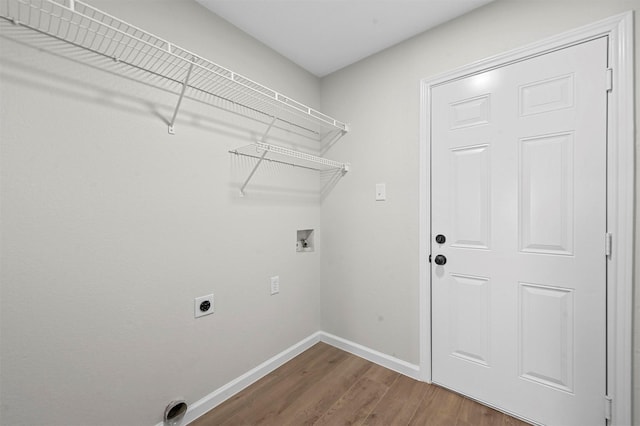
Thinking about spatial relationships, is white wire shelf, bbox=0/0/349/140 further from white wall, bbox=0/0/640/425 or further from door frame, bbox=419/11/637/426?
door frame, bbox=419/11/637/426

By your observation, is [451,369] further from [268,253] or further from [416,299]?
[268,253]

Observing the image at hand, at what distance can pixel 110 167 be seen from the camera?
121 cm

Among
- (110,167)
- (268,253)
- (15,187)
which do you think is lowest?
(268,253)

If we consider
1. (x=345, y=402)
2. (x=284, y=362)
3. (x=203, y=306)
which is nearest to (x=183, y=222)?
(x=203, y=306)

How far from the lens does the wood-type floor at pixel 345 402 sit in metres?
1.48

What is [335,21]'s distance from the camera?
1.69 meters

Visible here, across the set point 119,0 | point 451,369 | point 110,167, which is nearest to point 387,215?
point 451,369

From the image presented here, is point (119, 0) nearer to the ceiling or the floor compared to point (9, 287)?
nearer to the ceiling

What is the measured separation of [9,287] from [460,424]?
2133 mm

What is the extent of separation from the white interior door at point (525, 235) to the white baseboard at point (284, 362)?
0.85ft

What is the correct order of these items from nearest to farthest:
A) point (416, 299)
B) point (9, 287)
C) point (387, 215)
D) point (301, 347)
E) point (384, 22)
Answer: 1. point (9, 287)
2. point (384, 22)
3. point (416, 299)
4. point (387, 215)
5. point (301, 347)

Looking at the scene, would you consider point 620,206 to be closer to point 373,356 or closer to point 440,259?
point 440,259

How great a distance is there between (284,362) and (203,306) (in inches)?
33.9

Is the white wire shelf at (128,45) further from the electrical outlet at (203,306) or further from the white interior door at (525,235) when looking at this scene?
the white interior door at (525,235)
